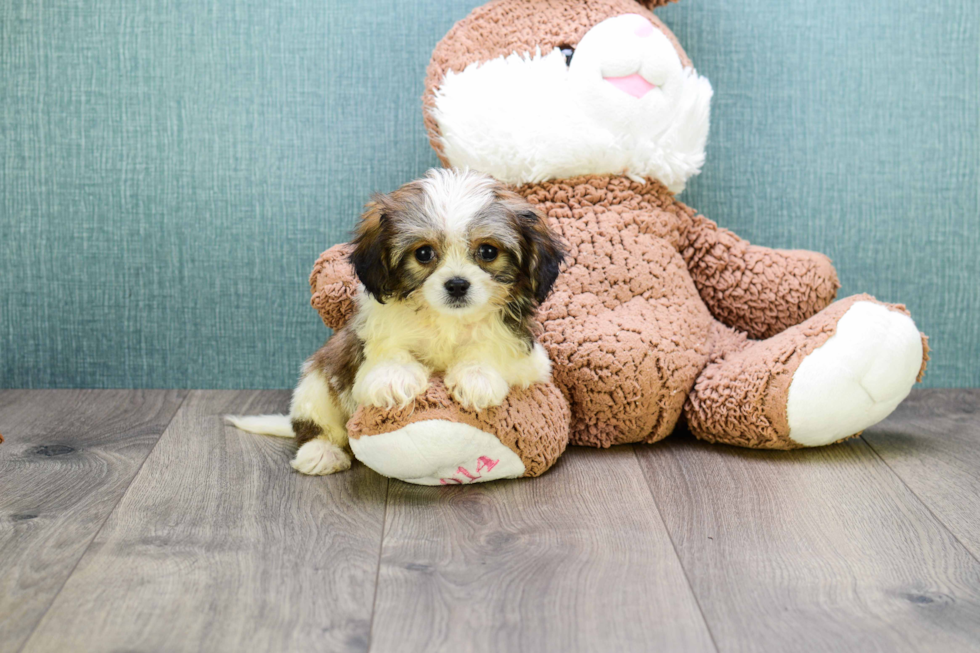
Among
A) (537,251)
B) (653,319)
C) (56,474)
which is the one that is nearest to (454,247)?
(537,251)

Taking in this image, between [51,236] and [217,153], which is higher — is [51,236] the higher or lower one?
the lower one

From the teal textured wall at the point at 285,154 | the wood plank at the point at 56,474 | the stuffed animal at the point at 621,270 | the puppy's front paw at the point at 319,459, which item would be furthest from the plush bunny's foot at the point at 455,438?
the teal textured wall at the point at 285,154

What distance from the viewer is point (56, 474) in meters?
1.80

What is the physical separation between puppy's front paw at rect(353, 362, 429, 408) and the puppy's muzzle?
0.19 m

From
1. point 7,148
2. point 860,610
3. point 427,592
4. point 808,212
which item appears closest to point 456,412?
point 427,592

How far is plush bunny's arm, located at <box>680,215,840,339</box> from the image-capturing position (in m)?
2.07

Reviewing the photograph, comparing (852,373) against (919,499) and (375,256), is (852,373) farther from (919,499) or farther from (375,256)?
(375,256)

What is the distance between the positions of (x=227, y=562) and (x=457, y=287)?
0.58m

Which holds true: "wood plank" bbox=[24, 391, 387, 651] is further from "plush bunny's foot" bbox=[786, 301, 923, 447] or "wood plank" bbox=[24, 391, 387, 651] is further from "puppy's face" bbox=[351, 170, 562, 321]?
"plush bunny's foot" bbox=[786, 301, 923, 447]

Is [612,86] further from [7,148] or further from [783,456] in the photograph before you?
[7,148]

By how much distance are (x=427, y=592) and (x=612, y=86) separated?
111cm

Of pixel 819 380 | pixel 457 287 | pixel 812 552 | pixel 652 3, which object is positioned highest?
pixel 652 3

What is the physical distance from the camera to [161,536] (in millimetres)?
1515

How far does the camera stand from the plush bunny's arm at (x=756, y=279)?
2072mm
